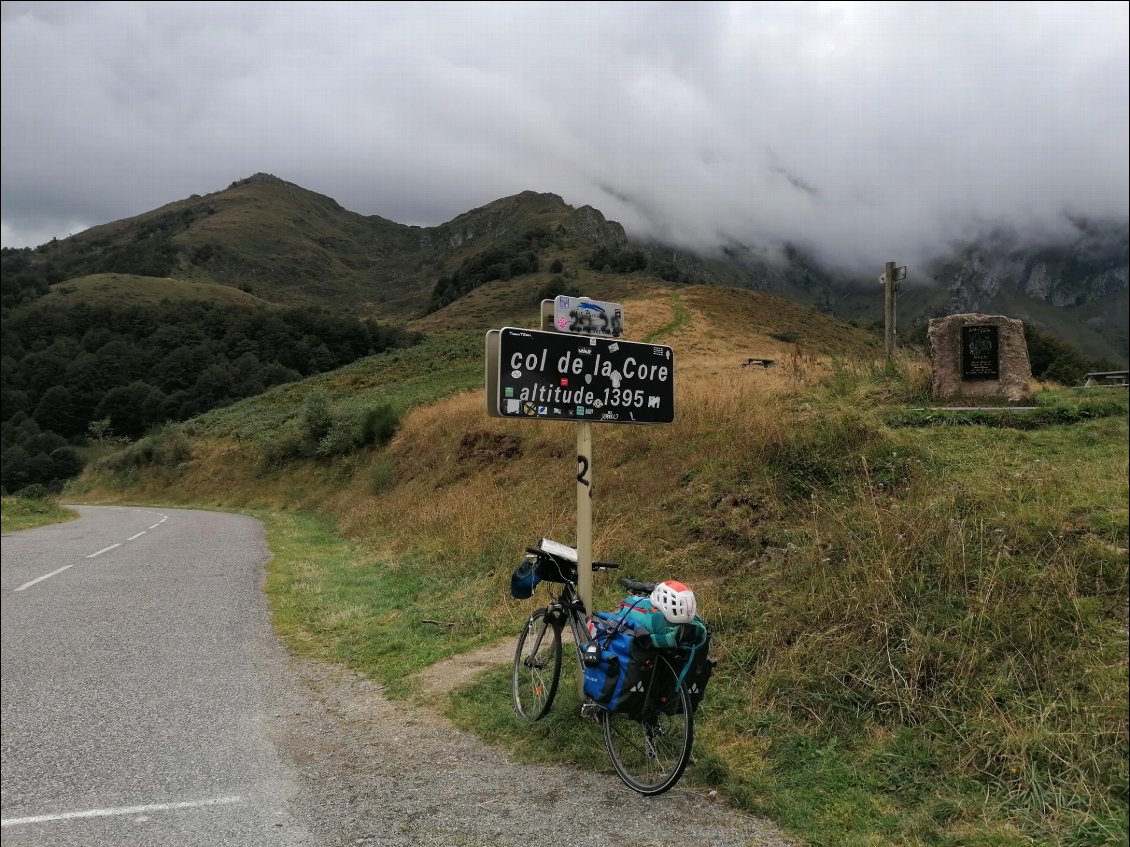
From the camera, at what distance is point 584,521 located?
4770 millimetres

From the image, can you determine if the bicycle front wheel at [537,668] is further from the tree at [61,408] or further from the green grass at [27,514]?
the tree at [61,408]

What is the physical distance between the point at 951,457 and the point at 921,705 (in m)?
3.34

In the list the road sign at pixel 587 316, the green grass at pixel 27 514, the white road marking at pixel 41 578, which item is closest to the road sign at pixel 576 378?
the road sign at pixel 587 316

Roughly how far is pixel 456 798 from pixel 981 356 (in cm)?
910

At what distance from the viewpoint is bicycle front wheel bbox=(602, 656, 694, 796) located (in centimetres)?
350

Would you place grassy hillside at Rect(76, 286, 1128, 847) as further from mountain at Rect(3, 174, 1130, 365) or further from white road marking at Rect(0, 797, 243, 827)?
mountain at Rect(3, 174, 1130, 365)

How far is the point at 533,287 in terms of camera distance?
269 ft

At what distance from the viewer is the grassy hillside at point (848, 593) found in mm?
3305

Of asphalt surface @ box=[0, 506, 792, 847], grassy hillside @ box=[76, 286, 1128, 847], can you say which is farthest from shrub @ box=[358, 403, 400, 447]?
asphalt surface @ box=[0, 506, 792, 847]

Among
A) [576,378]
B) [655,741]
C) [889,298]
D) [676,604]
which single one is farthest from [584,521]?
[889,298]

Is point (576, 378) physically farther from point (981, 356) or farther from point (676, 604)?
point (981, 356)

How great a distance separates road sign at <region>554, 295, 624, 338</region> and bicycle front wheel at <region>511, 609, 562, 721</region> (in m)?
2.06

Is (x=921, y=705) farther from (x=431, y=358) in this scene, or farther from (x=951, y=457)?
(x=431, y=358)

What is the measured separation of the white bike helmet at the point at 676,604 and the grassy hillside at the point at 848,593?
1.00 metres
